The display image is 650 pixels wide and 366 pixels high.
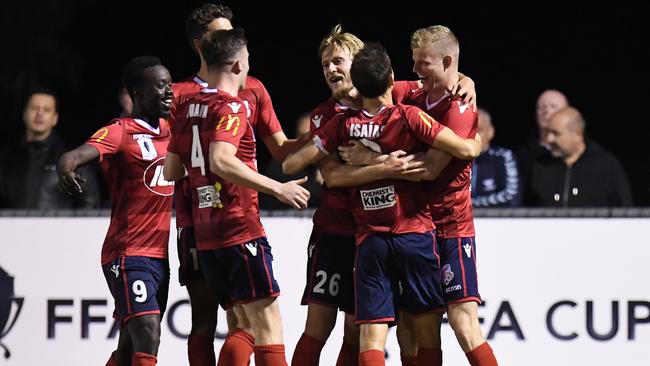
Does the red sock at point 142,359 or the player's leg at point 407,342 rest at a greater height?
the player's leg at point 407,342

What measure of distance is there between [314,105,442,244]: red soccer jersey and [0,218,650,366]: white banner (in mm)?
1883

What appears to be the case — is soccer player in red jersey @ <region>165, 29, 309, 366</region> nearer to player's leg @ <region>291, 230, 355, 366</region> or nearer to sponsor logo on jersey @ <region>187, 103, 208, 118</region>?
sponsor logo on jersey @ <region>187, 103, 208, 118</region>

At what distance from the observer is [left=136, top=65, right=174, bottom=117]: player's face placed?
25.2 ft

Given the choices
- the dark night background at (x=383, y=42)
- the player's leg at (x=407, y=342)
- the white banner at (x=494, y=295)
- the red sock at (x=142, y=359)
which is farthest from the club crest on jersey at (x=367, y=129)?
the dark night background at (x=383, y=42)

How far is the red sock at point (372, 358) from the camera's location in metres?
7.30

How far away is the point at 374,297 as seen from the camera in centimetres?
733

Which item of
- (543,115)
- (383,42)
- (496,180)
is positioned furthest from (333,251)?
(383,42)

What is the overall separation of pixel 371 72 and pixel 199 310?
161 centimetres

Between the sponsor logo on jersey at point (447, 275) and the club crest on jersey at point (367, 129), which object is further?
the sponsor logo on jersey at point (447, 275)

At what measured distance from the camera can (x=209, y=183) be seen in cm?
738

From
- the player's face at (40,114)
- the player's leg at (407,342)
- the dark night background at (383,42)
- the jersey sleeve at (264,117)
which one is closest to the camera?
the player's leg at (407,342)

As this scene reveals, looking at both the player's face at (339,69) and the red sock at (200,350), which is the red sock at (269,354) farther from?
the player's face at (339,69)

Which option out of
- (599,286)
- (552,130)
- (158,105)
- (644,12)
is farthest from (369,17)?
(158,105)

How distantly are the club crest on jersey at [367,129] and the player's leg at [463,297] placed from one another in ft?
2.29
